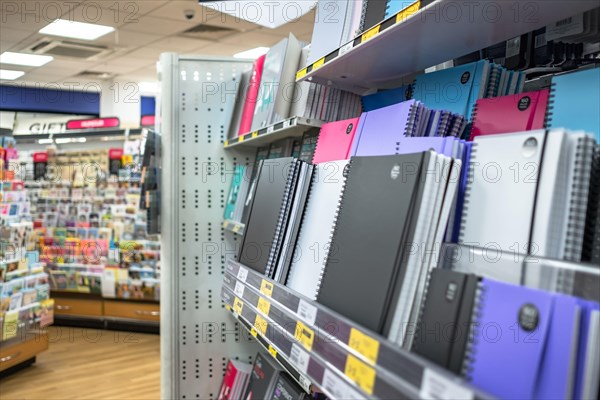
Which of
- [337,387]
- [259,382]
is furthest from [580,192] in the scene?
[259,382]

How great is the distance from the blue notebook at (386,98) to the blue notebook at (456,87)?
3.9 inches

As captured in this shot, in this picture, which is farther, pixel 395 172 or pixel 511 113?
pixel 511 113

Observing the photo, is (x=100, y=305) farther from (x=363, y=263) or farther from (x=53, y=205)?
(x=363, y=263)

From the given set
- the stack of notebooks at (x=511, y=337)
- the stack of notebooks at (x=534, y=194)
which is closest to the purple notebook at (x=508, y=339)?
the stack of notebooks at (x=511, y=337)

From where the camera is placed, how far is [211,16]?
5.95 metres

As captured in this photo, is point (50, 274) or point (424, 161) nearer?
point (424, 161)

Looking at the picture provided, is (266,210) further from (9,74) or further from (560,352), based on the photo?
(9,74)

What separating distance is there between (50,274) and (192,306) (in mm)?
4537

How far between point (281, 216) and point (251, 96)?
0.94 m

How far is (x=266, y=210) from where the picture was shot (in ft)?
5.65

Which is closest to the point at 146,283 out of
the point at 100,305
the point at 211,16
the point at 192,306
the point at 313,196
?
the point at 100,305

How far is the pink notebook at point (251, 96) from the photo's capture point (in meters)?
2.30

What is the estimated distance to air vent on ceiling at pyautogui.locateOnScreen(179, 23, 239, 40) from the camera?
6516 mm

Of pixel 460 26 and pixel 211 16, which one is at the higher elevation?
pixel 211 16
